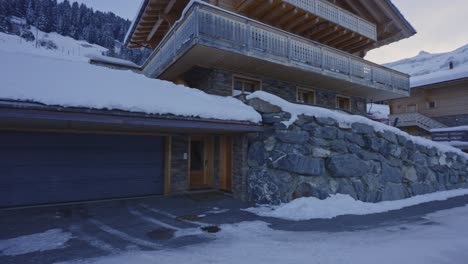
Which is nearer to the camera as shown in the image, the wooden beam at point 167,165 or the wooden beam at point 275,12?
the wooden beam at point 167,165

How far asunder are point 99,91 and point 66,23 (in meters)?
70.2

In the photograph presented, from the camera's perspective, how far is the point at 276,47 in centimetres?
1077

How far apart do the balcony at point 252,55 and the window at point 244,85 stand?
458 mm

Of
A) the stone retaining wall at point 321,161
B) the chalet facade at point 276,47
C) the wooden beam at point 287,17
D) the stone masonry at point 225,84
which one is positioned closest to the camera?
the stone retaining wall at point 321,161

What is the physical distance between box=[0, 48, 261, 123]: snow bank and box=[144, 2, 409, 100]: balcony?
1.87 metres

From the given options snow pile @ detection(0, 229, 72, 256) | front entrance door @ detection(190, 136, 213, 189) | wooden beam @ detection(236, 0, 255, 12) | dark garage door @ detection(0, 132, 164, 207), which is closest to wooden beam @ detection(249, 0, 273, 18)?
wooden beam @ detection(236, 0, 255, 12)

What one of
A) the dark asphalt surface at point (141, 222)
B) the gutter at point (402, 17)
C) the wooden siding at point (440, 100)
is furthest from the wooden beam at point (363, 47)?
the dark asphalt surface at point (141, 222)

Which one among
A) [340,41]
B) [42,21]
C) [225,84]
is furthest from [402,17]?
[42,21]

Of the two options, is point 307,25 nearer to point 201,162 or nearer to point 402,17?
point 402,17

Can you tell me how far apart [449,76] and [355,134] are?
18.3 metres

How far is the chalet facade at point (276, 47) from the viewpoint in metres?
9.59

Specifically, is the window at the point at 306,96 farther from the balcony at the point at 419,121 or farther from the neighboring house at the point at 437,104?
the balcony at the point at 419,121

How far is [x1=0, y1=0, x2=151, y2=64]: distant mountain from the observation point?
52031 millimetres

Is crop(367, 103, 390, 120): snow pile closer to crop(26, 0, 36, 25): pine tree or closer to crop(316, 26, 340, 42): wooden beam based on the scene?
crop(316, 26, 340, 42): wooden beam
